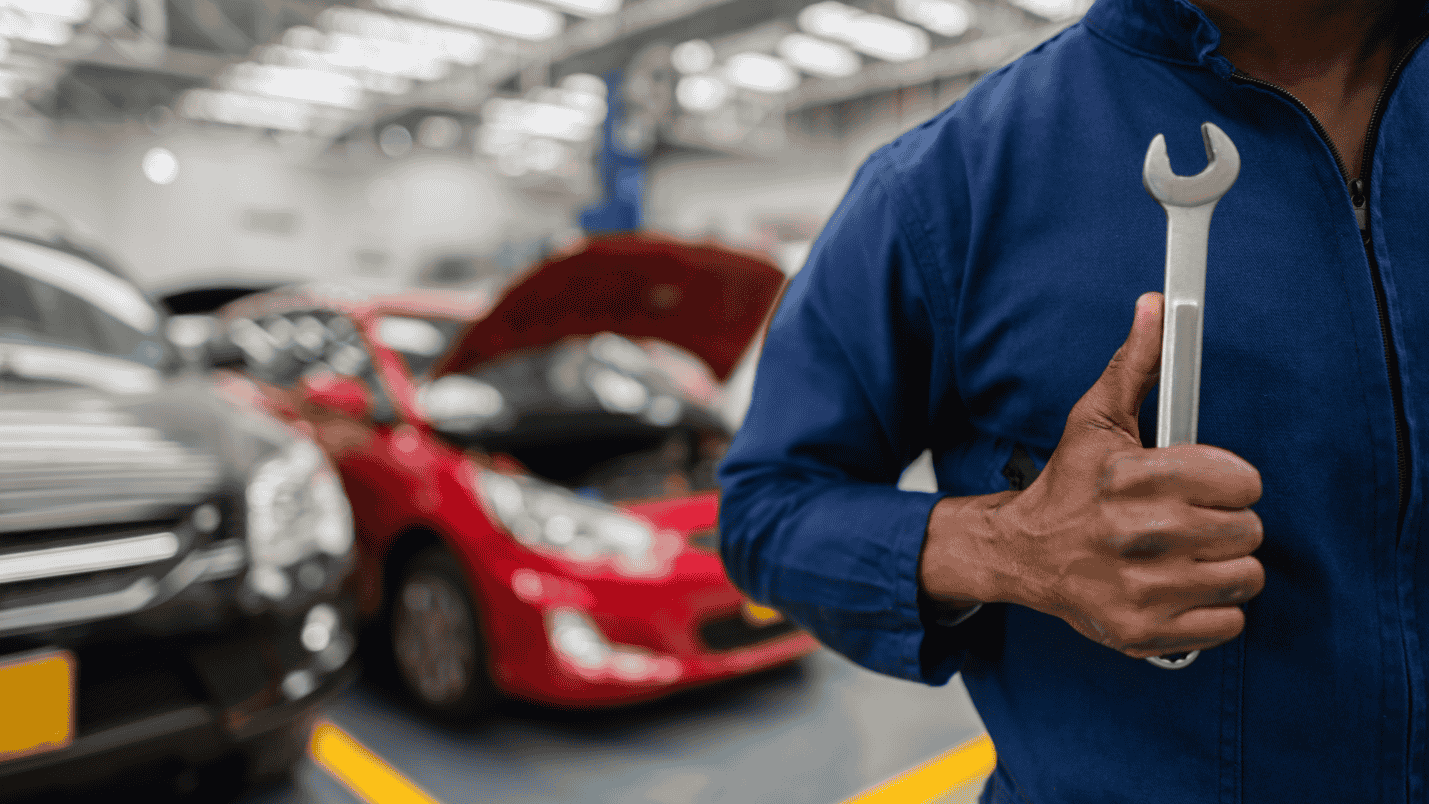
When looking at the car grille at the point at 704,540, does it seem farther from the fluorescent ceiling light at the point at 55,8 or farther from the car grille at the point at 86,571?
the fluorescent ceiling light at the point at 55,8

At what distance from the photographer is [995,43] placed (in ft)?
35.2

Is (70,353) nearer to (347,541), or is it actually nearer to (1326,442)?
(347,541)

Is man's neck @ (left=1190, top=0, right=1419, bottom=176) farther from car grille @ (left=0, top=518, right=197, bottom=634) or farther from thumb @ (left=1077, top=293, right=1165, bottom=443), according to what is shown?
car grille @ (left=0, top=518, right=197, bottom=634)

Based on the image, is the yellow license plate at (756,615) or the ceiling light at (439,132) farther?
the ceiling light at (439,132)

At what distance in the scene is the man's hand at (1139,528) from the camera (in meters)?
0.52

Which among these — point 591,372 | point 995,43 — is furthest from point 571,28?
point 591,372

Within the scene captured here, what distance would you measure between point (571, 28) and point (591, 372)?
7.71 m

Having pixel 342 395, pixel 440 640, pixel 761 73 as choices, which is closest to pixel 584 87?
pixel 761 73

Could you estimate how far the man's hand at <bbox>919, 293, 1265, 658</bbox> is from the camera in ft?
1.70

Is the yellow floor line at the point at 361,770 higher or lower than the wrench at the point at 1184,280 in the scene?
lower

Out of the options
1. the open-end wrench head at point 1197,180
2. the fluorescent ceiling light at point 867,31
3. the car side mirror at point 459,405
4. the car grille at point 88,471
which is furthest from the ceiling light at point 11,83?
the open-end wrench head at point 1197,180

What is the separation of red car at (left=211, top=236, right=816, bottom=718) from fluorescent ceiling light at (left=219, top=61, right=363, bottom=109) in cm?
1146

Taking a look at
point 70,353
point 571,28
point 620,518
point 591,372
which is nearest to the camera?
point 70,353

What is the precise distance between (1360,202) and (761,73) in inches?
522
